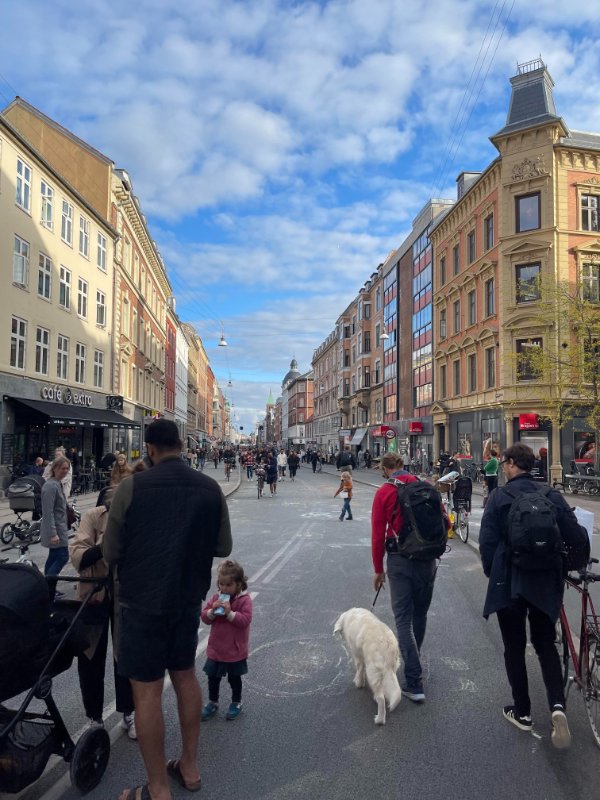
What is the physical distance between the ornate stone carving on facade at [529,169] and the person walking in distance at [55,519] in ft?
93.3

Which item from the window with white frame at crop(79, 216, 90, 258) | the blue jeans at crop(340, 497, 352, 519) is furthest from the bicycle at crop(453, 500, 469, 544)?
the window with white frame at crop(79, 216, 90, 258)

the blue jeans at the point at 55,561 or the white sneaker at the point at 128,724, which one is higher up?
the blue jeans at the point at 55,561

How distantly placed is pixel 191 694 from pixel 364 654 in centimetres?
159

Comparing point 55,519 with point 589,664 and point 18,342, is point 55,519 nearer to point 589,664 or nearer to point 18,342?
point 589,664

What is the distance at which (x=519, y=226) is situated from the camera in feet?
96.4

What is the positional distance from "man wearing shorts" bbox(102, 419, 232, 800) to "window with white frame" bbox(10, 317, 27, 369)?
20.1 m

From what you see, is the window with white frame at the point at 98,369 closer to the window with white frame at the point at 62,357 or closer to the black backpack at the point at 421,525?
the window with white frame at the point at 62,357

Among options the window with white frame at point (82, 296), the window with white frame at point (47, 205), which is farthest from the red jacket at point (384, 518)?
the window with white frame at point (82, 296)

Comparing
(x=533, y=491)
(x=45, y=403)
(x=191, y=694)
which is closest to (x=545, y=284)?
(x=45, y=403)

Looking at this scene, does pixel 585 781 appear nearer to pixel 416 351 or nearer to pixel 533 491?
pixel 533 491

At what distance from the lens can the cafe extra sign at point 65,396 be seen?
22.8m

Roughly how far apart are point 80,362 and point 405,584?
2536cm

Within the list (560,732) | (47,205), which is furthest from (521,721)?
(47,205)

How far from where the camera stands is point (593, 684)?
3.75m
